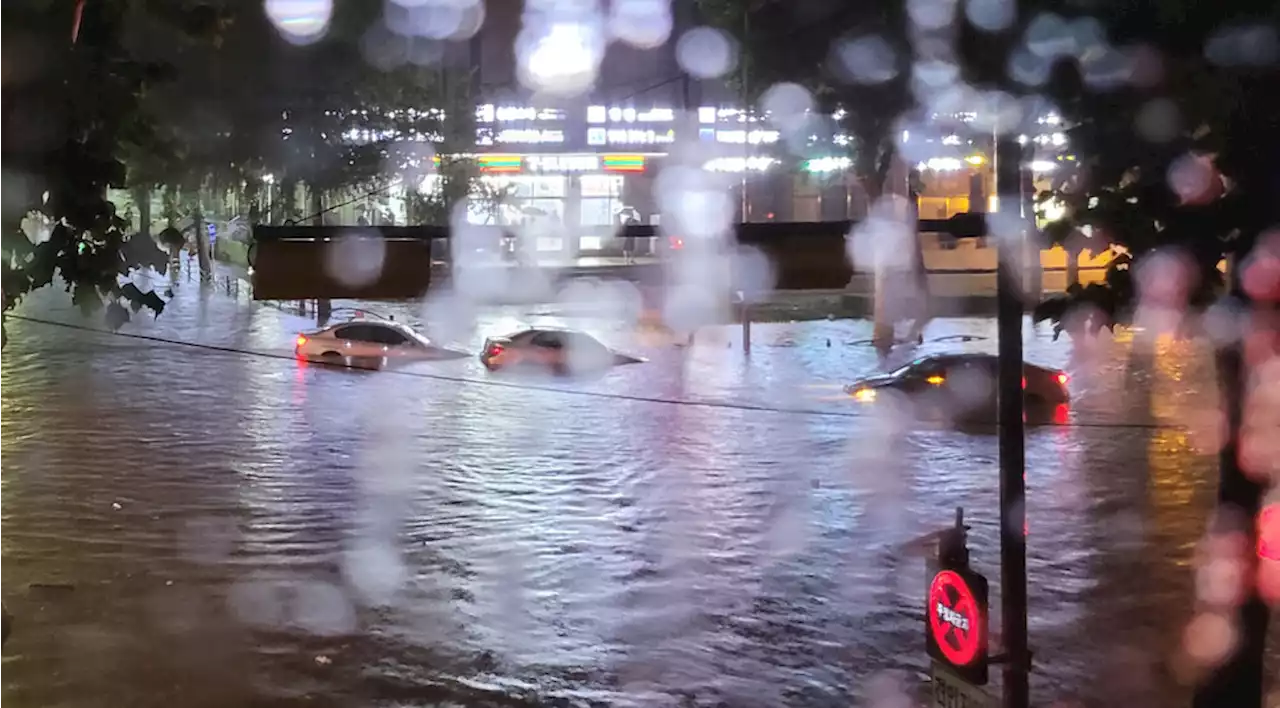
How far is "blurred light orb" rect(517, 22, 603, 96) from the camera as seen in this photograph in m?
59.1

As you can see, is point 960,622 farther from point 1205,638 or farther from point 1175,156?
point 1205,638

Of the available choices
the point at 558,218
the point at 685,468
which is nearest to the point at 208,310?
the point at 558,218

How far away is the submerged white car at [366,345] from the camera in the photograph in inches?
1156

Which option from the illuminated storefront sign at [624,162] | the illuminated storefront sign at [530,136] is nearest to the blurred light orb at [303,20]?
the illuminated storefront sign at [530,136]

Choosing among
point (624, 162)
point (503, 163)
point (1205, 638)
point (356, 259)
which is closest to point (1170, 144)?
point (356, 259)

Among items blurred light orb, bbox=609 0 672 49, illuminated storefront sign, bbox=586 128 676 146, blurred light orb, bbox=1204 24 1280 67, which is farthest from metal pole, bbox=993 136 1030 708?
blurred light orb, bbox=609 0 672 49

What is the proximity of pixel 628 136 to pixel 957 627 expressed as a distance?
178 feet

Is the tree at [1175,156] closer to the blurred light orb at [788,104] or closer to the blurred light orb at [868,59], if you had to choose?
the blurred light orb at [868,59]

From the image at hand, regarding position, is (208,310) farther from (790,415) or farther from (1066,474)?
(1066,474)

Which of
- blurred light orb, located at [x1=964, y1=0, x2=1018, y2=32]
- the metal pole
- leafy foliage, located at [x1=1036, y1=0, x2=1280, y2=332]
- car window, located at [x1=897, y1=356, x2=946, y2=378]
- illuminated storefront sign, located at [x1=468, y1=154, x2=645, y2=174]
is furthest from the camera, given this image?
illuminated storefront sign, located at [x1=468, y1=154, x2=645, y2=174]

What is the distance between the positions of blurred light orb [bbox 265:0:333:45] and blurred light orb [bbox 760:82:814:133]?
13046 millimetres

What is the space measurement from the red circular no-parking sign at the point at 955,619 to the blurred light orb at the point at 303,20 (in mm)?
34130

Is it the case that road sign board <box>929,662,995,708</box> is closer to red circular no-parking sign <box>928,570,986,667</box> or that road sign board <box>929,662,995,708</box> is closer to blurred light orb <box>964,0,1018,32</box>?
red circular no-parking sign <box>928,570,986,667</box>

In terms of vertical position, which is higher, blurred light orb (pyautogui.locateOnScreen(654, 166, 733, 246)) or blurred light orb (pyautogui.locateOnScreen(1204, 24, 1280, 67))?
blurred light orb (pyautogui.locateOnScreen(654, 166, 733, 246))
